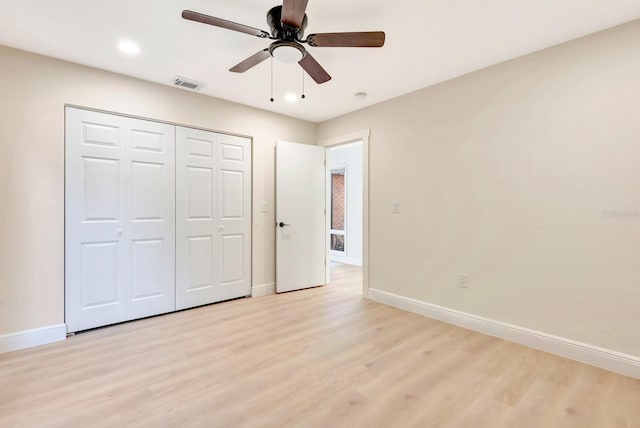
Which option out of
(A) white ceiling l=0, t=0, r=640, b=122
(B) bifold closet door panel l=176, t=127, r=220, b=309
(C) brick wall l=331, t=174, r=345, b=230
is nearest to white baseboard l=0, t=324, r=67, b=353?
(B) bifold closet door panel l=176, t=127, r=220, b=309

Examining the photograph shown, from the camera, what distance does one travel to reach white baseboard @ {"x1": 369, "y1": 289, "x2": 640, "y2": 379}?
7.13 feet

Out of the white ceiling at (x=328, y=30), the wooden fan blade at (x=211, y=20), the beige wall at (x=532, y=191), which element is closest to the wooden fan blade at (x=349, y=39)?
the white ceiling at (x=328, y=30)

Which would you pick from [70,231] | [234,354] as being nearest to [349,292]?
[234,354]

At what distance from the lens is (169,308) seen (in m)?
3.38

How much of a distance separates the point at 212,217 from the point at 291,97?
1.71m

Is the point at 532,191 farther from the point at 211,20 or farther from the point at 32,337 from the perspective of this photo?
the point at 32,337

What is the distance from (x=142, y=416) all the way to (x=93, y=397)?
439 millimetres

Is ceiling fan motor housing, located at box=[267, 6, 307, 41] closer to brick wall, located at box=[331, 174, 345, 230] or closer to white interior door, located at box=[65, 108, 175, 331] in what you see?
white interior door, located at box=[65, 108, 175, 331]

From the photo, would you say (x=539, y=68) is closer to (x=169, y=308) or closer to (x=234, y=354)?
(x=234, y=354)

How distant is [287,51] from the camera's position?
6.65ft

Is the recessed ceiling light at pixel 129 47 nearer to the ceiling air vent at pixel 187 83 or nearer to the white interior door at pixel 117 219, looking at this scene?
the ceiling air vent at pixel 187 83

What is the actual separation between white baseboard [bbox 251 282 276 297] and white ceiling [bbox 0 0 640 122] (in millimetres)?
2495

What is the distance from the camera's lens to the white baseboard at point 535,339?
7.13 feet

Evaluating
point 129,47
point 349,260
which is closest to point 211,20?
point 129,47
